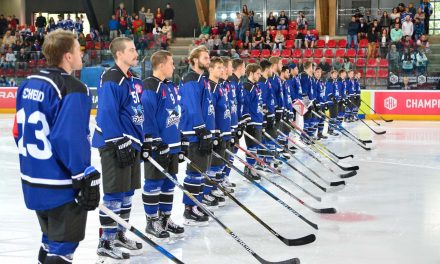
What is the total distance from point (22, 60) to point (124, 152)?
12559 mm

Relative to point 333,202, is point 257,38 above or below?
above

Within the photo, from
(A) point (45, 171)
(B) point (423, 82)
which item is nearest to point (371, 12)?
(B) point (423, 82)

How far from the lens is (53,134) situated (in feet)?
8.81

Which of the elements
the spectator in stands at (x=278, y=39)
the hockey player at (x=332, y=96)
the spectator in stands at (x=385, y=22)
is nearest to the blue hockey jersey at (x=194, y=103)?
the hockey player at (x=332, y=96)

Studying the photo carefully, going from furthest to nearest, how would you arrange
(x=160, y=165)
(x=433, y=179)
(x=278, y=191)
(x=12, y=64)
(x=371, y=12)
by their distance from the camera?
(x=371, y=12)
(x=12, y=64)
(x=433, y=179)
(x=278, y=191)
(x=160, y=165)

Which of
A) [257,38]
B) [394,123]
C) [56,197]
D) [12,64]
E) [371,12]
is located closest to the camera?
[56,197]

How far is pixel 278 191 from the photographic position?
21.3ft

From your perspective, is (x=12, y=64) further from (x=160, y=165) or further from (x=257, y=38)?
(x=160, y=165)

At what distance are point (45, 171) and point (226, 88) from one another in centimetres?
318

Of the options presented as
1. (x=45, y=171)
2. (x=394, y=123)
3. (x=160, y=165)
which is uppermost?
(x=45, y=171)

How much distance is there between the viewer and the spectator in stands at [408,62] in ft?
48.5

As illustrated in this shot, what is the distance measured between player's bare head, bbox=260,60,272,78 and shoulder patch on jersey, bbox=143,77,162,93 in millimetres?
3392

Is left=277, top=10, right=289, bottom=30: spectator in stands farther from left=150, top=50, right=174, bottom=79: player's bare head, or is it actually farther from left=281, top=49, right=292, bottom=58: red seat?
left=150, top=50, right=174, bottom=79: player's bare head

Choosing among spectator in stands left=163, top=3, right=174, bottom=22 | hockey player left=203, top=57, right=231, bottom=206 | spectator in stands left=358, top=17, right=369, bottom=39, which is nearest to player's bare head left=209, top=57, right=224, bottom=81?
hockey player left=203, top=57, right=231, bottom=206
